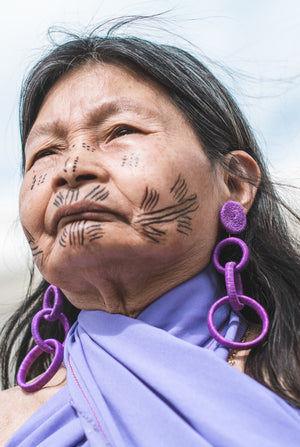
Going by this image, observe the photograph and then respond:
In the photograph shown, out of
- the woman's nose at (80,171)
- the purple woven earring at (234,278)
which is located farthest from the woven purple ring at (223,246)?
the woman's nose at (80,171)

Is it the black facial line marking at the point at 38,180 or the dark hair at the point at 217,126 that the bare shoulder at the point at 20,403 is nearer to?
the dark hair at the point at 217,126

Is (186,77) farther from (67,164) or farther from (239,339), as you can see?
(239,339)

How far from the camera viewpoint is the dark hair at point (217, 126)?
1.89m

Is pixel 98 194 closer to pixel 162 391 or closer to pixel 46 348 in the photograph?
pixel 162 391

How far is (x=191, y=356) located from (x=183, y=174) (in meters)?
0.69

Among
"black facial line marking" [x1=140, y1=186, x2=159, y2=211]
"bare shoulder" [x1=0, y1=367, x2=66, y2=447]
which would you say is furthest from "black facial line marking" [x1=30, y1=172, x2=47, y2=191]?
"bare shoulder" [x1=0, y1=367, x2=66, y2=447]

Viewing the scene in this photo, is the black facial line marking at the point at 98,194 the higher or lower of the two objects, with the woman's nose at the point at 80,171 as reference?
lower

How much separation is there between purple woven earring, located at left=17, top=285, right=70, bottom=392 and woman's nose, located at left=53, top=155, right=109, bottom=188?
710mm

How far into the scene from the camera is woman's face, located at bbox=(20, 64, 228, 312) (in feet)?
5.53

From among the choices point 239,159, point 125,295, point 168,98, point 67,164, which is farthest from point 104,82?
point 125,295

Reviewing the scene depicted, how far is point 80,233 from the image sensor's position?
167 centimetres

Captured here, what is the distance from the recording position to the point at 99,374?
66.7 inches

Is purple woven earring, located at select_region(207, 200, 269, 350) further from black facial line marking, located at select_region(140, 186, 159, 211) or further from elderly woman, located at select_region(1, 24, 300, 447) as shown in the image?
black facial line marking, located at select_region(140, 186, 159, 211)

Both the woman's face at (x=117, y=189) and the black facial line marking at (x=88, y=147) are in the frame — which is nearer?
the woman's face at (x=117, y=189)
